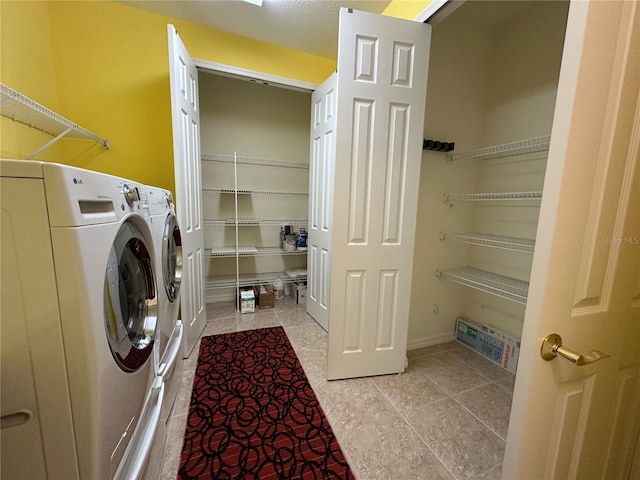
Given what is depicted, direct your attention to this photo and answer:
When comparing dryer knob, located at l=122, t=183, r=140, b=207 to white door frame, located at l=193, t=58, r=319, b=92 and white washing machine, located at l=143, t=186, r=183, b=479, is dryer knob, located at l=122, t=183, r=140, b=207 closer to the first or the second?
white washing machine, located at l=143, t=186, r=183, b=479

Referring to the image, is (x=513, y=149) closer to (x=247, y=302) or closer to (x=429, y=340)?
(x=429, y=340)

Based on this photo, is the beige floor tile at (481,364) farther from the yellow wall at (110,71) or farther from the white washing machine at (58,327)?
the yellow wall at (110,71)

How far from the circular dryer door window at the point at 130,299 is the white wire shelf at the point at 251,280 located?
183 cm

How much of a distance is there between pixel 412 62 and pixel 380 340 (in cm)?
180

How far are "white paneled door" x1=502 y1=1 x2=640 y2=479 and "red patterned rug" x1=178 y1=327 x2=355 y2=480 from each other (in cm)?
87

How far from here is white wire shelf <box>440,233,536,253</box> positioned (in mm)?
1501

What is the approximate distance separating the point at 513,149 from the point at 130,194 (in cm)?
202

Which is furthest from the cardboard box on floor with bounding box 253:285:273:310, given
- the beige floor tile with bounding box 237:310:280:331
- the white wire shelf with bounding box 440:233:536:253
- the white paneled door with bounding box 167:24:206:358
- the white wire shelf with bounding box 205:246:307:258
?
the white wire shelf with bounding box 440:233:536:253

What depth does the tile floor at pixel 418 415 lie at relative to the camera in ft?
3.92

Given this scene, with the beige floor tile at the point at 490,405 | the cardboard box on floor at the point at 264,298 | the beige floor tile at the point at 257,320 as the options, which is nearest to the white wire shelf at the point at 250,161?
the cardboard box on floor at the point at 264,298

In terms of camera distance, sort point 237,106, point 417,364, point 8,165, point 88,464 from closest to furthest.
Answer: point 8,165
point 88,464
point 417,364
point 237,106

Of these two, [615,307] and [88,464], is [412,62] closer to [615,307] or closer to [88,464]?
[615,307]

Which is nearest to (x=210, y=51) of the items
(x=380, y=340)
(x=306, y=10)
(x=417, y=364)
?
(x=306, y=10)

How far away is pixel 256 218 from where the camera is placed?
9.97 ft
